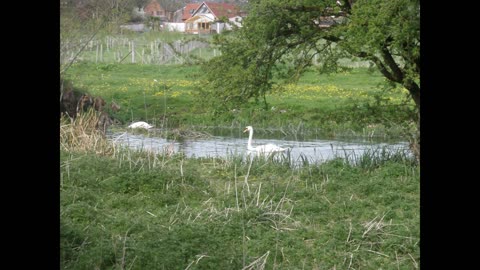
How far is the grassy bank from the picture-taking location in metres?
16.3

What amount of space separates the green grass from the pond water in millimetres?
2068

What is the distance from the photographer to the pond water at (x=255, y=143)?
47.2 feet

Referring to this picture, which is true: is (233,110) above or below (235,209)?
above

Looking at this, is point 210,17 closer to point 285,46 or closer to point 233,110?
point 233,110

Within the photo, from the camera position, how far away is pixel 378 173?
11047 mm

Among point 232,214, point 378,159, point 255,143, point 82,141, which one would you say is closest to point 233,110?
point 255,143

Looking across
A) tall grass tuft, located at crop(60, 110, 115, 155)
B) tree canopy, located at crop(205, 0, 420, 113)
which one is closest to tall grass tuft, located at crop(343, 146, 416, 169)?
tree canopy, located at crop(205, 0, 420, 113)

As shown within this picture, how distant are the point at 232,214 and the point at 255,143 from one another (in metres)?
8.28

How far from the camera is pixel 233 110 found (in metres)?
19.3

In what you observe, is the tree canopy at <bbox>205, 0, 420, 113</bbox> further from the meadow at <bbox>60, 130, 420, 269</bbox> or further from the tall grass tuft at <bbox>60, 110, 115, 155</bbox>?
the tall grass tuft at <bbox>60, 110, 115, 155</bbox>

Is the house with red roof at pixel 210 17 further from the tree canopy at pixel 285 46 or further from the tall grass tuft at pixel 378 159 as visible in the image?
the tall grass tuft at pixel 378 159
